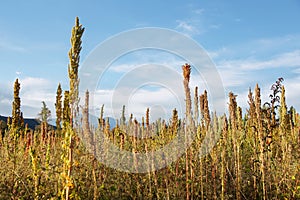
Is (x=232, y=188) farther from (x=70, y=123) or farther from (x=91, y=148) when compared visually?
(x=70, y=123)

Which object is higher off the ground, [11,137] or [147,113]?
[147,113]

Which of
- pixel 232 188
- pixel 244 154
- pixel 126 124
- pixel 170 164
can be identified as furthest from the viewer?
pixel 126 124

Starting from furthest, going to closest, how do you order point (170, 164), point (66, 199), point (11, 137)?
point (170, 164), point (11, 137), point (66, 199)

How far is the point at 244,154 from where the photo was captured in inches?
265

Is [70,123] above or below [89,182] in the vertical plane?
above

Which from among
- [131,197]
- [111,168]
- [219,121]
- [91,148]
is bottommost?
[131,197]

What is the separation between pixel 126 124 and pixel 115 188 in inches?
149

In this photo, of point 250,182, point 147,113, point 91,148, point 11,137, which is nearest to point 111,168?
point 91,148

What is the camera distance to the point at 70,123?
2475 millimetres

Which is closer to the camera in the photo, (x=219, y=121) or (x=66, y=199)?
Answer: (x=66, y=199)

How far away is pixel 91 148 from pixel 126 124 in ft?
11.0

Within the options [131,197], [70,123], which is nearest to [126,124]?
[131,197]

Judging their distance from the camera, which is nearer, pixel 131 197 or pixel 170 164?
pixel 131 197

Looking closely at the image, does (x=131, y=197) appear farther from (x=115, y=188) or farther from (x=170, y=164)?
(x=170, y=164)
